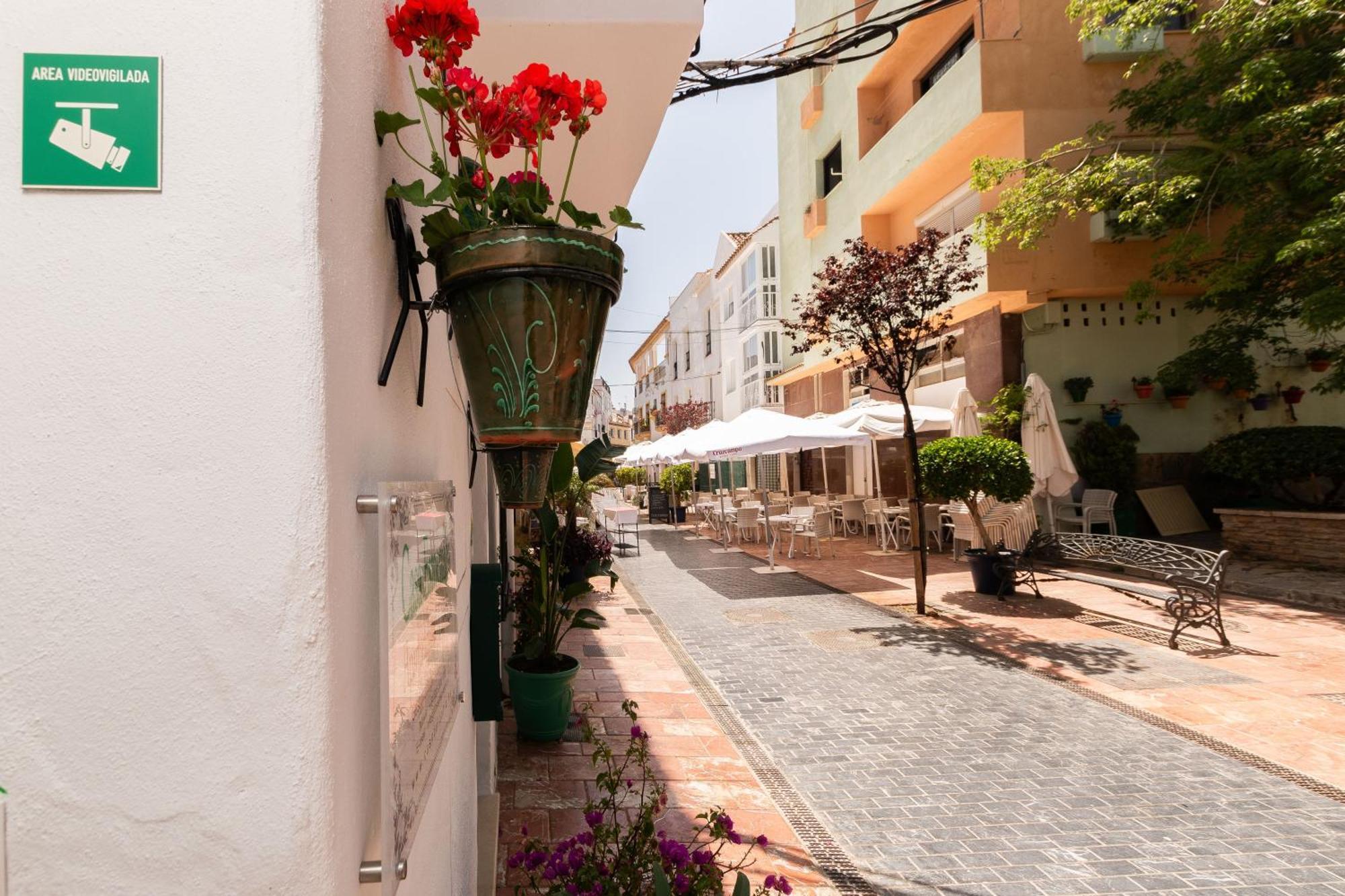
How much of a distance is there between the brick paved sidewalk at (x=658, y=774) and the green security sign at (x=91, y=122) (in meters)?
3.48

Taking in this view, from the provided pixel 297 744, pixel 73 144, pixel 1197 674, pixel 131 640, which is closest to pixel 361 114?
pixel 73 144

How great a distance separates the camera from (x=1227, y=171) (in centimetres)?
1130

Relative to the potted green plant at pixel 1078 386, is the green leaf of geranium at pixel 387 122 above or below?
below

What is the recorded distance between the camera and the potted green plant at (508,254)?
1239 millimetres

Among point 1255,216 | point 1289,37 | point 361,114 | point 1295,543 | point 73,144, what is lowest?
point 1295,543

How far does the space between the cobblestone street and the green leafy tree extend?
7628 mm

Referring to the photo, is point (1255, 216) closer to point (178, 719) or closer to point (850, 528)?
point (850, 528)

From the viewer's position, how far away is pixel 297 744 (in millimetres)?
915

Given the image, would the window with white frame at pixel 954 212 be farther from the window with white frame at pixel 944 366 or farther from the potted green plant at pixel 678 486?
the potted green plant at pixel 678 486

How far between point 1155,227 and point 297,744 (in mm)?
14366

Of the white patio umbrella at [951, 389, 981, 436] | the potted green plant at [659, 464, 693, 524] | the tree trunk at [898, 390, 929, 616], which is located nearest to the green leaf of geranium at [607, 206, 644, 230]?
the tree trunk at [898, 390, 929, 616]

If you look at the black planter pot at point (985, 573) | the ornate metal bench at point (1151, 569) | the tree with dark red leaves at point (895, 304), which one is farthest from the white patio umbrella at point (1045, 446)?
the tree with dark red leaves at point (895, 304)

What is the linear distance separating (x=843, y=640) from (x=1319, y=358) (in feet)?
38.5

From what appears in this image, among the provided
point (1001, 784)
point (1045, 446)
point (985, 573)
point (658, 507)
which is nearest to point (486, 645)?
point (1001, 784)
